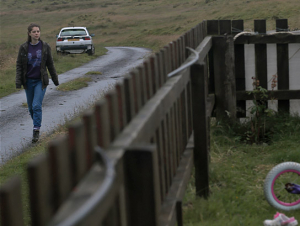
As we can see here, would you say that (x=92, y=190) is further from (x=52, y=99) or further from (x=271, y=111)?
(x=52, y=99)

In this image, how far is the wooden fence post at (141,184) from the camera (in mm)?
1913

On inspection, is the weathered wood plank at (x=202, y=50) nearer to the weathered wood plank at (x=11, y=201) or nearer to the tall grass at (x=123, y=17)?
the weathered wood plank at (x=11, y=201)

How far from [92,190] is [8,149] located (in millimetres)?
6306

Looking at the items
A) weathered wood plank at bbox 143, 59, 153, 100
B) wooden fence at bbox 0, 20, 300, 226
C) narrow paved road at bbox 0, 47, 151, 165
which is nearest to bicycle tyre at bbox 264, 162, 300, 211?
wooden fence at bbox 0, 20, 300, 226

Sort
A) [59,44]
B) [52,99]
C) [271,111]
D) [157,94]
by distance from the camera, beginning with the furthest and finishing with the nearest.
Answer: [59,44]
[52,99]
[271,111]
[157,94]

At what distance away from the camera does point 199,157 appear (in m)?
3.96

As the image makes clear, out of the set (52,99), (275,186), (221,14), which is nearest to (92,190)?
(275,186)

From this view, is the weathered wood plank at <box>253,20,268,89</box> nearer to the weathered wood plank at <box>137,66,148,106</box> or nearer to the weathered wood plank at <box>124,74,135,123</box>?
the weathered wood plank at <box>137,66,148,106</box>

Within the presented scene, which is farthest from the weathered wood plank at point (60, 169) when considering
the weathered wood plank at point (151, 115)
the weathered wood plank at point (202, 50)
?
the weathered wood plank at point (202, 50)

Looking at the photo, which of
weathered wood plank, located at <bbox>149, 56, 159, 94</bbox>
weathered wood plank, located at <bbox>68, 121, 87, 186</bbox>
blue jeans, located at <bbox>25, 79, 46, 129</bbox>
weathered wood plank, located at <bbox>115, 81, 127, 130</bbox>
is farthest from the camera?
blue jeans, located at <bbox>25, 79, 46, 129</bbox>

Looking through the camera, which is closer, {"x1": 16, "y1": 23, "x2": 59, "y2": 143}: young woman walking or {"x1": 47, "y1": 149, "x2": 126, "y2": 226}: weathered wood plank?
{"x1": 47, "y1": 149, "x2": 126, "y2": 226}: weathered wood plank

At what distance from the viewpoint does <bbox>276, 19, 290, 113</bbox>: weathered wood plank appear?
6863 mm

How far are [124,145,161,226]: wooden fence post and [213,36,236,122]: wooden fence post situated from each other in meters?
4.59

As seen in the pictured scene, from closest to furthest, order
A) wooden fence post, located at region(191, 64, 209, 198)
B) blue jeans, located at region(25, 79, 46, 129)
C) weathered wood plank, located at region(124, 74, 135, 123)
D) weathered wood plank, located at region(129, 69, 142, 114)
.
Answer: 1. weathered wood plank, located at region(124, 74, 135, 123)
2. weathered wood plank, located at region(129, 69, 142, 114)
3. wooden fence post, located at region(191, 64, 209, 198)
4. blue jeans, located at region(25, 79, 46, 129)
